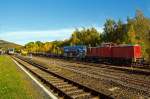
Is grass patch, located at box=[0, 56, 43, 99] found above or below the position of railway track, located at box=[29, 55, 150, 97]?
below

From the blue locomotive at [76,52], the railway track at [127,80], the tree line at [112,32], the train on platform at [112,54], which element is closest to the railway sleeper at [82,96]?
the railway track at [127,80]

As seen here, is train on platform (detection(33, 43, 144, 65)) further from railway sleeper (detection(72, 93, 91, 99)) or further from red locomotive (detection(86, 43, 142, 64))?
railway sleeper (detection(72, 93, 91, 99))

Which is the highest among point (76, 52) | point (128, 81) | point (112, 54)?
point (76, 52)

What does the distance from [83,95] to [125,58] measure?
96.1 feet

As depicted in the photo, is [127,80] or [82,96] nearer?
[82,96]

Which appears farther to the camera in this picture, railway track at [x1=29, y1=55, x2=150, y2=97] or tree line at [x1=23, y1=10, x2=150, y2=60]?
tree line at [x1=23, y1=10, x2=150, y2=60]

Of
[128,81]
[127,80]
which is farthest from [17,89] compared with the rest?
[127,80]

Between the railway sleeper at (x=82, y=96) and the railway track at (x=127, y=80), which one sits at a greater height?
the railway track at (x=127, y=80)

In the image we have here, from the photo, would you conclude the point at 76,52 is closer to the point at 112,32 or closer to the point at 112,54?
the point at 112,54

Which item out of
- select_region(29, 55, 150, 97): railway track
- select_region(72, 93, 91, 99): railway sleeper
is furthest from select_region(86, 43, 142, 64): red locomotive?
select_region(72, 93, 91, 99): railway sleeper

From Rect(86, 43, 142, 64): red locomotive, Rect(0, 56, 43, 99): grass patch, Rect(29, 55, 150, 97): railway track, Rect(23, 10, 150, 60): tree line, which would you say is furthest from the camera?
Rect(23, 10, 150, 60): tree line

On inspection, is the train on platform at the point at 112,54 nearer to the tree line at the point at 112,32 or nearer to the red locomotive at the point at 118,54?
the red locomotive at the point at 118,54

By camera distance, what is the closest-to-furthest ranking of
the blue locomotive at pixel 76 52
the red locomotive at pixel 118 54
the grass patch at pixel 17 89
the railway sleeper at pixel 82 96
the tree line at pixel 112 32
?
1. the railway sleeper at pixel 82 96
2. the grass patch at pixel 17 89
3. the red locomotive at pixel 118 54
4. the blue locomotive at pixel 76 52
5. the tree line at pixel 112 32

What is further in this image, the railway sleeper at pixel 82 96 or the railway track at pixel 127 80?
the railway track at pixel 127 80
